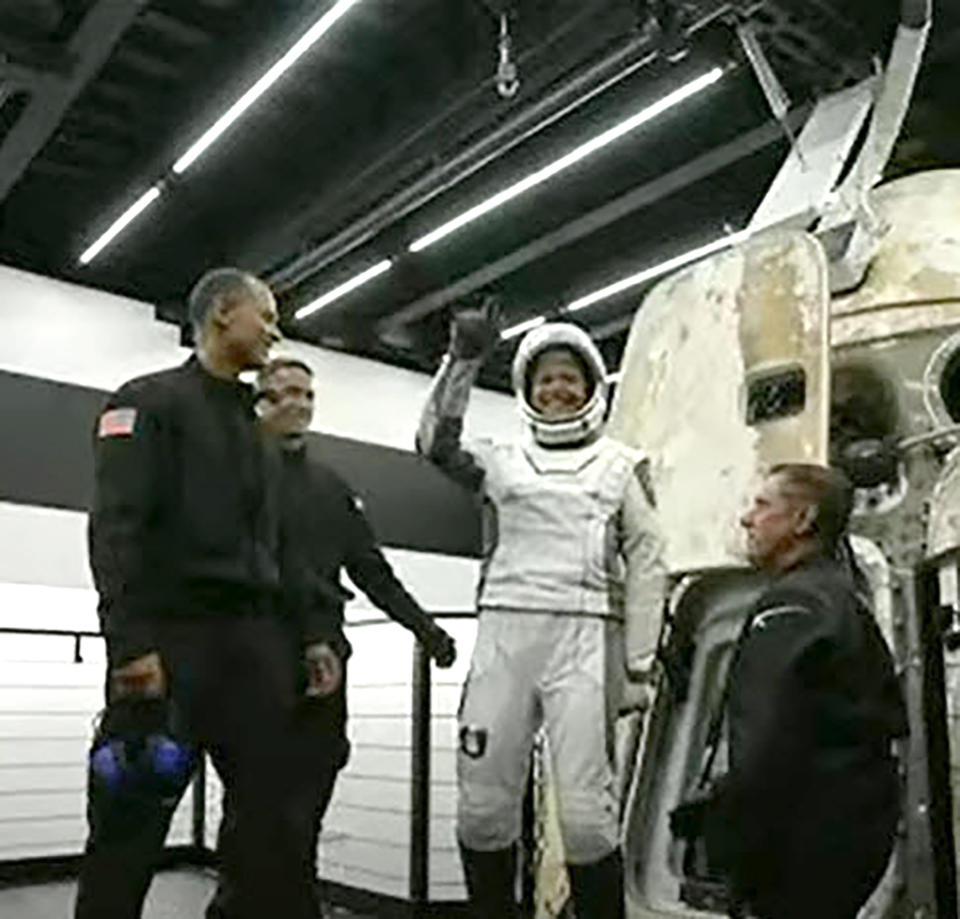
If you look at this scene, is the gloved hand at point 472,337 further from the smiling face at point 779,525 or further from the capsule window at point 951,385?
the capsule window at point 951,385

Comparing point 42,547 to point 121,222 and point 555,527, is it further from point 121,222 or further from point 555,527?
point 555,527

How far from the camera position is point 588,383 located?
9.38 feet

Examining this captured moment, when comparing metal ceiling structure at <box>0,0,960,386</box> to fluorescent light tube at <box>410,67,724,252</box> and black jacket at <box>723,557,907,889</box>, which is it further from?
black jacket at <box>723,557,907,889</box>

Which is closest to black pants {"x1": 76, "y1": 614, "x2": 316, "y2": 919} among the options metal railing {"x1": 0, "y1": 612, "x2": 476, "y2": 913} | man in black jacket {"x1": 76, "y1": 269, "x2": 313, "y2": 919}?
man in black jacket {"x1": 76, "y1": 269, "x2": 313, "y2": 919}

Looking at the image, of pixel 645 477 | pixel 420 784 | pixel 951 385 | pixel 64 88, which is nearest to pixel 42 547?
pixel 64 88

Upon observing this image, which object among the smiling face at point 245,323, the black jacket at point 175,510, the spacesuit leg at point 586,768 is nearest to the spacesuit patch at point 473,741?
→ the spacesuit leg at point 586,768

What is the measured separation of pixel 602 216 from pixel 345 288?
174 centimetres

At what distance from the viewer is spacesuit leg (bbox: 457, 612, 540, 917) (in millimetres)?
2539

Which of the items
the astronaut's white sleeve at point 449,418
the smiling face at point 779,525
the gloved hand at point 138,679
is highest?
the astronaut's white sleeve at point 449,418

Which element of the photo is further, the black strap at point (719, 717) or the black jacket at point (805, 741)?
the black strap at point (719, 717)

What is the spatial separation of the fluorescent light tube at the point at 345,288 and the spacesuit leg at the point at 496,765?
4944mm

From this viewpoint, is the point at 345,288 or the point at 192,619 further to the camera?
the point at 345,288

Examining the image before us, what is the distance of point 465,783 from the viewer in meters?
2.56

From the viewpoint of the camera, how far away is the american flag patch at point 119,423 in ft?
7.13
